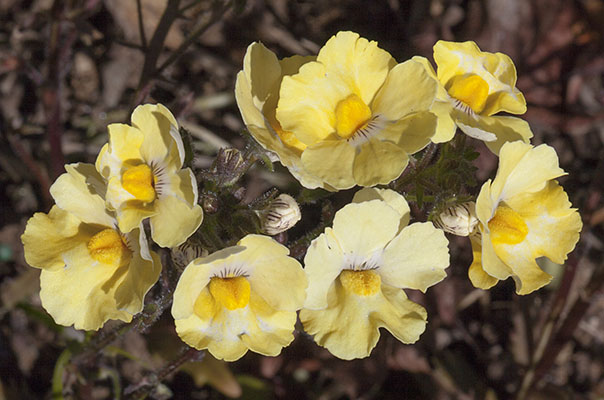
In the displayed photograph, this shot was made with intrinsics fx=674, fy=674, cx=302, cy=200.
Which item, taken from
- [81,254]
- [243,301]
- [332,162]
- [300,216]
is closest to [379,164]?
[332,162]

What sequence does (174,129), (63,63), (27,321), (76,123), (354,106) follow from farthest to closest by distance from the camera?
(76,123) → (27,321) → (63,63) → (354,106) → (174,129)

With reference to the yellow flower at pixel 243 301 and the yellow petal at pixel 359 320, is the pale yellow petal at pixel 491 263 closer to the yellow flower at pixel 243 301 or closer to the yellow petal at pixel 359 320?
the yellow petal at pixel 359 320

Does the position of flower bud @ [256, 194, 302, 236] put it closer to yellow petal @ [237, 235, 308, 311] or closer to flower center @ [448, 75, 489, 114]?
yellow petal @ [237, 235, 308, 311]

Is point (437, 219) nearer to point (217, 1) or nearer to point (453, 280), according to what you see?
point (217, 1)

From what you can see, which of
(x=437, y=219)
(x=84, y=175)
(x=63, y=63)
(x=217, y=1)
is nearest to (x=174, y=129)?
(x=84, y=175)

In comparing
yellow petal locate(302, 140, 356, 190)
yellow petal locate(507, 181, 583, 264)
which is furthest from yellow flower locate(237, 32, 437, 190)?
yellow petal locate(507, 181, 583, 264)
